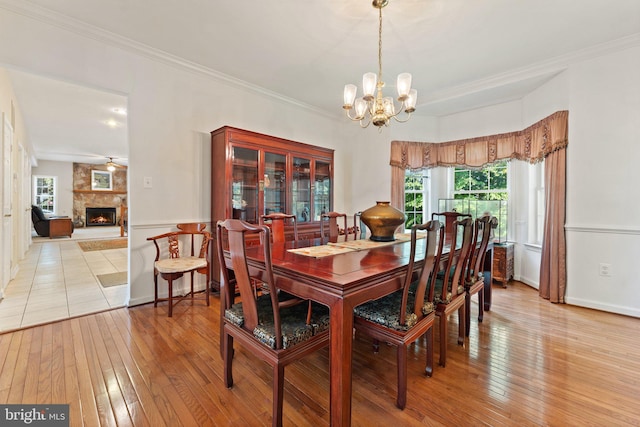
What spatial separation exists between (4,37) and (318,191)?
339 cm

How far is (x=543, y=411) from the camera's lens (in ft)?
4.82

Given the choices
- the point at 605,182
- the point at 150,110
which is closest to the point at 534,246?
the point at 605,182

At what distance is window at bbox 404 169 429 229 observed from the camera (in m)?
4.73

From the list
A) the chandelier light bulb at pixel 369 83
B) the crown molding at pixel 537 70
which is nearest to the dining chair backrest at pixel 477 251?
the chandelier light bulb at pixel 369 83

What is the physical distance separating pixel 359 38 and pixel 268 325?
8.61 ft

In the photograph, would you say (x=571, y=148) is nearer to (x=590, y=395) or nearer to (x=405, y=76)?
(x=405, y=76)

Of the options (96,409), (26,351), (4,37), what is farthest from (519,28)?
(26,351)

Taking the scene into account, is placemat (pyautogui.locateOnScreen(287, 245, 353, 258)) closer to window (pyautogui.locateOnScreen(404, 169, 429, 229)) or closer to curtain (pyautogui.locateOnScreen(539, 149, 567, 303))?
curtain (pyautogui.locateOnScreen(539, 149, 567, 303))

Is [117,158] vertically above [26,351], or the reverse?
[117,158]

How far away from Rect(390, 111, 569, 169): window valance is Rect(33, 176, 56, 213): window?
38.0 ft

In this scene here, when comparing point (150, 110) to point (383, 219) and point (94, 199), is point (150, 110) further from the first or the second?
point (94, 199)

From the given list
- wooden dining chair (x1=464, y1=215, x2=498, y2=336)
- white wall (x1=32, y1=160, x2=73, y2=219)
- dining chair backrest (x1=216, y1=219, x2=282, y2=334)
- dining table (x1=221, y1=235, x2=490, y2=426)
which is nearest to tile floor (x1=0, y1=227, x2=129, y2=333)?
dining table (x1=221, y1=235, x2=490, y2=426)

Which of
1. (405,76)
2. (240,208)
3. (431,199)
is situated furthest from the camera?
(431,199)

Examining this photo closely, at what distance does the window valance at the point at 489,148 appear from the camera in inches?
125
